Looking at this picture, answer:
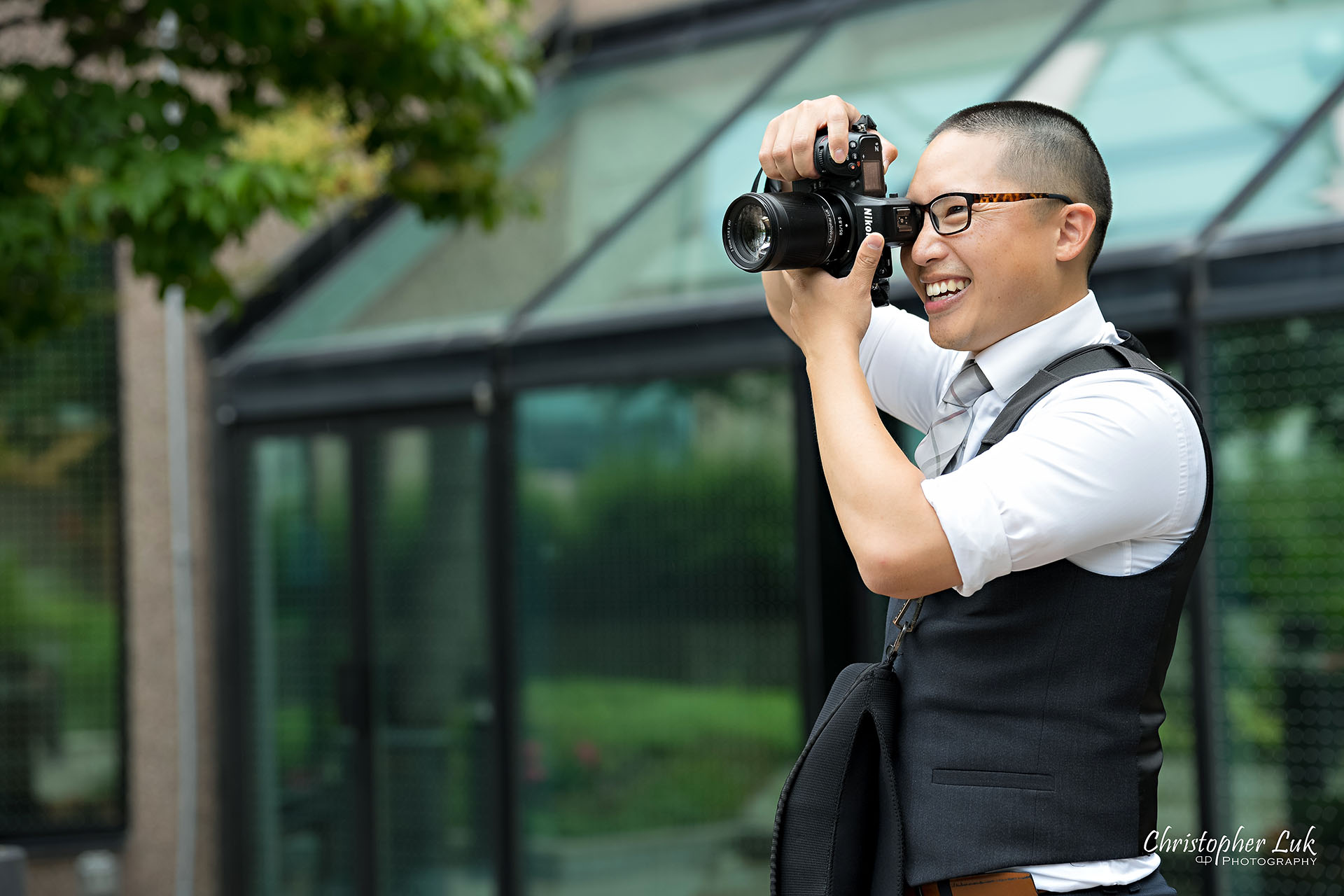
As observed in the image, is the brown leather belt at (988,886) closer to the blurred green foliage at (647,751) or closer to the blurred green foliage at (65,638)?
the blurred green foliage at (647,751)

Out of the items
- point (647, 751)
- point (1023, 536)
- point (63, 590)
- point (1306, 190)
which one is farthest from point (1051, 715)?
point (63, 590)

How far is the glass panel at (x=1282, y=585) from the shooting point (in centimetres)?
347

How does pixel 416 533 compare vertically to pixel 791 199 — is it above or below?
below

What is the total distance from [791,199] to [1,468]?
539 cm

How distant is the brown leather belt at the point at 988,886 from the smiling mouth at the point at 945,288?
0.60 metres

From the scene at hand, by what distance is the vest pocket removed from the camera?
1266 millimetres

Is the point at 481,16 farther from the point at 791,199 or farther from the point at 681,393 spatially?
the point at 791,199

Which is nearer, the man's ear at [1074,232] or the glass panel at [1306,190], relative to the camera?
the man's ear at [1074,232]

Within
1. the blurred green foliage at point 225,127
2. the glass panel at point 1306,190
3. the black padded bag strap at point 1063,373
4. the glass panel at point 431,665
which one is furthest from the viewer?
the glass panel at point 431,665

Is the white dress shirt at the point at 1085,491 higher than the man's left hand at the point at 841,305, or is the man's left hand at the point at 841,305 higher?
the man's left hand at the point at 841,305

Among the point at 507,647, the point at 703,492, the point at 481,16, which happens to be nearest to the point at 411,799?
the point at 507,647

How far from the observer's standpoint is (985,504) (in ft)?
4.02

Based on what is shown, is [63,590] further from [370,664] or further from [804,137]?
[804,137]

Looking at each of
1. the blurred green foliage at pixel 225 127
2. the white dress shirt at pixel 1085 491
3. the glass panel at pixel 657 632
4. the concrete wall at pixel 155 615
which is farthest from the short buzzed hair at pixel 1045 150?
the concrete wall at pixel 155 615
